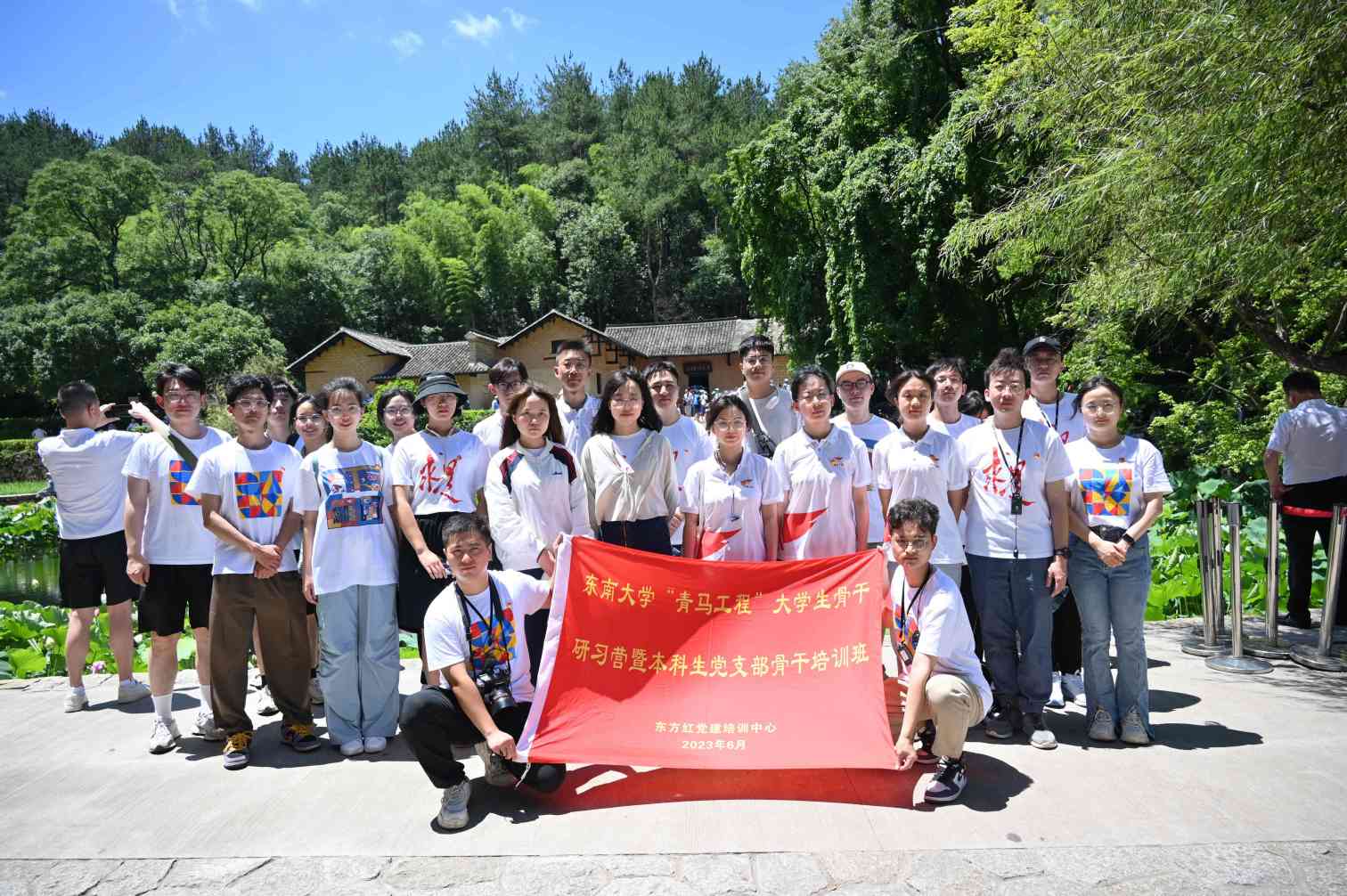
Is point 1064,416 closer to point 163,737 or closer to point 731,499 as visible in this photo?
point 731,499

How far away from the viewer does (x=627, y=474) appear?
4.25 metres

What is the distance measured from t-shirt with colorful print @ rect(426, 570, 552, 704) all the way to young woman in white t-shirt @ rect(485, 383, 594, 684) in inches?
11.6

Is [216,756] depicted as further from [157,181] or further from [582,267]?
[157,181]

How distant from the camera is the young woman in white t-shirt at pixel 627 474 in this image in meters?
4.27

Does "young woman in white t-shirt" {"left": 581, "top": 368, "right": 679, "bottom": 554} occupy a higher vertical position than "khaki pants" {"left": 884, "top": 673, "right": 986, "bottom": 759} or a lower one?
higher

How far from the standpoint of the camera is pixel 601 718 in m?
3.59

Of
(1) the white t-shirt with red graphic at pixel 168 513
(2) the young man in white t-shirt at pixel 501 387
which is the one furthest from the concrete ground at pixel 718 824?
(2) the young man in white t-shirt at pixel 501 387

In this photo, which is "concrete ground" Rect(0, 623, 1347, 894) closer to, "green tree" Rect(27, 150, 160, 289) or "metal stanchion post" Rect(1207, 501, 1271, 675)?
"metal stanchion post" Rect(1207, 501, 1271, 675)

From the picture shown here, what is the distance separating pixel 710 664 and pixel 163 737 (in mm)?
2945

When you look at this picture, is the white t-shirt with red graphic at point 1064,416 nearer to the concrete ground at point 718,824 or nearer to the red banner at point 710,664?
the concrete ground at point 718,824

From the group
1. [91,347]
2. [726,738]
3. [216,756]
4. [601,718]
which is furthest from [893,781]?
[91,347]

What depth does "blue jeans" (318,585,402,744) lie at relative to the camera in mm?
4133

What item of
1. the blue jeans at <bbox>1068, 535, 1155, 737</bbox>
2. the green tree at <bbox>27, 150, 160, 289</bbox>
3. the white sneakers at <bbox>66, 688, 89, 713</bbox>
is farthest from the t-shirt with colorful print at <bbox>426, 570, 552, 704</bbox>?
the green tree at <bbox>27, 150, 160, 289</bbox>

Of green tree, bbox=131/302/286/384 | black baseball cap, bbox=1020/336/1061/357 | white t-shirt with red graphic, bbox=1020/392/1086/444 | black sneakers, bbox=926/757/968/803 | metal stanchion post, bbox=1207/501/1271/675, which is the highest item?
green tree, bbox=131/302/286/384
